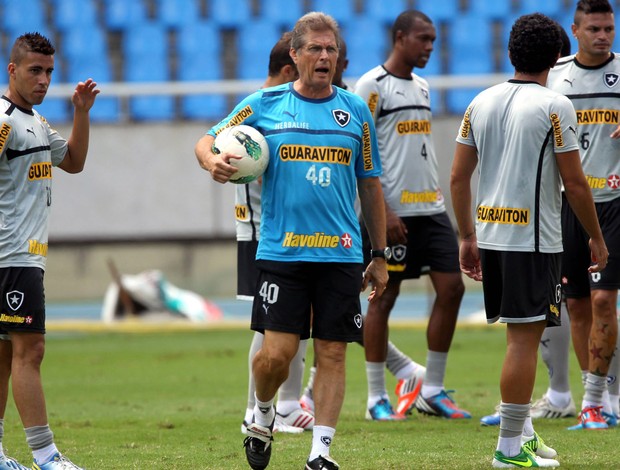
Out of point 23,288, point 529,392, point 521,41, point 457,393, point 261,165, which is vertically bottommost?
point 457,393

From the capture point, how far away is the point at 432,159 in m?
8.59

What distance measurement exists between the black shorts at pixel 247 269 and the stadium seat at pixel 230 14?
57.1 ft

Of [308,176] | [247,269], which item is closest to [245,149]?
[308,176]

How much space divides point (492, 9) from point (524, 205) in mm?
19178

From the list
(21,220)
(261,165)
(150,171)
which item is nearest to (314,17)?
(261,165)

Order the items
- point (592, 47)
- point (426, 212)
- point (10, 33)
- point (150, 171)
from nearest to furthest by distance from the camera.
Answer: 1. point (592, 47)
2. point (426, 212)
3. point (150, 171)
4. point (10, 33)

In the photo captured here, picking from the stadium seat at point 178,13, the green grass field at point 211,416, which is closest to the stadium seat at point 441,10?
the stadium seat at point 178,13

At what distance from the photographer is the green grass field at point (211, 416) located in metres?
6.20

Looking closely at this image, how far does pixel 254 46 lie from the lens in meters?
24.0

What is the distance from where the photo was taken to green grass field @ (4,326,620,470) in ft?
20.3

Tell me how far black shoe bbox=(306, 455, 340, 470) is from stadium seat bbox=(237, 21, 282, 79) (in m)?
18.7

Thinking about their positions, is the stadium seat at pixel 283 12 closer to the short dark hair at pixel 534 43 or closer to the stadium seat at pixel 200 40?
the stadium seat at pixel 200 40

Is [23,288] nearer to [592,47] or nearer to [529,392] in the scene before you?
[529,392]

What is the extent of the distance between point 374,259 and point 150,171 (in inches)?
586
